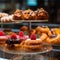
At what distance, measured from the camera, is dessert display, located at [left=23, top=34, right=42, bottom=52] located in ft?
4.01

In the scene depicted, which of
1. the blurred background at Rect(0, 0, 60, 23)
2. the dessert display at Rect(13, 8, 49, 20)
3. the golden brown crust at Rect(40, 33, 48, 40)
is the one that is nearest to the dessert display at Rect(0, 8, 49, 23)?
the dessert display at Rect(13, 8, 49, 20)

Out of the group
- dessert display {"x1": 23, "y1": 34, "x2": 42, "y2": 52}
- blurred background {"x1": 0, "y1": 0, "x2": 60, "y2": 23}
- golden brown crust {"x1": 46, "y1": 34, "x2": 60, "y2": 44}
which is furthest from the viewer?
blurred background {"x1": 0, "y1": 0, "x2": 60, "y2": 23}

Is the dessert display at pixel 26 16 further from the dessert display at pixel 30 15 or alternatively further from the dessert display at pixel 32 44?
the dessert display at pixel 32 44

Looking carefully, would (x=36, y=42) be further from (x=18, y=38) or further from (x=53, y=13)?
(x=53, y=13)

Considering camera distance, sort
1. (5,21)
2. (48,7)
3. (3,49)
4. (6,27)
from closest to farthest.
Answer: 1. (3,49)
2. (5,21)
3. (6,27)
4. (48,7)

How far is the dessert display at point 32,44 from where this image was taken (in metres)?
1.22

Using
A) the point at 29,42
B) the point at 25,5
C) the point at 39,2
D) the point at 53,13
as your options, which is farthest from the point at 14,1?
the point at 29,42

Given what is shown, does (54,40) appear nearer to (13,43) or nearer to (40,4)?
(13,43)

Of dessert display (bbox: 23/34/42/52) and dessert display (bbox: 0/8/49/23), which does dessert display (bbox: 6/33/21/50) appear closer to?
dessert display (bbox: 23/34/42/52)

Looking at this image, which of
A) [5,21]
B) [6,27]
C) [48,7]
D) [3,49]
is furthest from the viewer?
[48,7]

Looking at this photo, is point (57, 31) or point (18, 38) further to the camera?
point (57, 31)

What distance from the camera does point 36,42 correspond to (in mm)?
1252

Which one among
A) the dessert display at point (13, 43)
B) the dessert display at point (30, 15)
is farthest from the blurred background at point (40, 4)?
the dessert display at point (13, 43)

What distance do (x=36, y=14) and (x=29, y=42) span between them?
0.94ft
